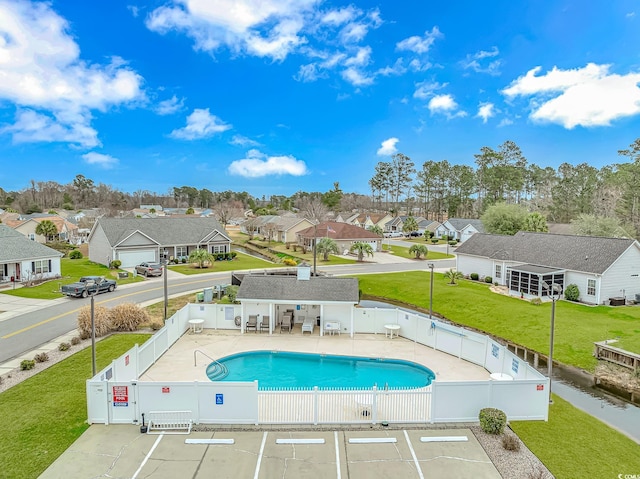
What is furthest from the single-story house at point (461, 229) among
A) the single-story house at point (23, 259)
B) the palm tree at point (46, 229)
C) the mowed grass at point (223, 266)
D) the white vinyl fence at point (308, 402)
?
the palm tree at point (46, 229)

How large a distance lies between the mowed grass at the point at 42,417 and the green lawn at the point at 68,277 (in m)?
16.4

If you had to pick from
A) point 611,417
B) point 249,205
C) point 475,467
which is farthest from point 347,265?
point 249,205

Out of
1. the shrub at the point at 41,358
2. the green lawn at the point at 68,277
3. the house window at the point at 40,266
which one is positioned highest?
the house window at the point at 40,266

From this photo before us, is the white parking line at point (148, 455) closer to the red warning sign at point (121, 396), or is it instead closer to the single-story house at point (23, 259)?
the red warning sign at point (121, 396)

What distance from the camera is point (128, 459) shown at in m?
11.0

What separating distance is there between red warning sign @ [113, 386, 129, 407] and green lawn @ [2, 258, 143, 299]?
22178 mm

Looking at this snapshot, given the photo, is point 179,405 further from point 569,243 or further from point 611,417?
point 569,243

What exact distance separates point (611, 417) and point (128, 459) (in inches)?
644

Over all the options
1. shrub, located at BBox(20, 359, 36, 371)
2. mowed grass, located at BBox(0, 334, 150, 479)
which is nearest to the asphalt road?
shrub, located at BBox(20, 359, 36, 371)

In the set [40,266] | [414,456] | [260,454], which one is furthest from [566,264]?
[40,266]

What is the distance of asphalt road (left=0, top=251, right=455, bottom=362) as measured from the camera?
20719 mm

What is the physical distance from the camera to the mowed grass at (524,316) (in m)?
21.8

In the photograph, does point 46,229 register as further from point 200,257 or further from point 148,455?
point 148,455

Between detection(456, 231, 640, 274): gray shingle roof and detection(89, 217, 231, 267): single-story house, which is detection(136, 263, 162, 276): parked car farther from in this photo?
detection(456, 231, 640, 274): gray shingle roof
